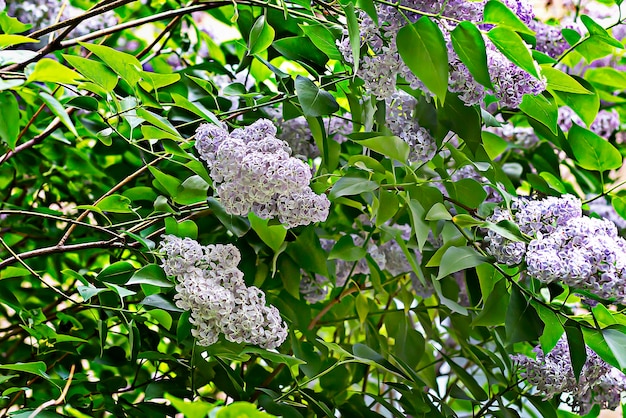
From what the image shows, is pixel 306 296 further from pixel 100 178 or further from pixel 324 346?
pixel 100 178

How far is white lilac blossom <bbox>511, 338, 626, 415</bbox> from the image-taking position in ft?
1.92

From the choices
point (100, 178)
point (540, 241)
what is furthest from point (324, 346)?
point (100, 178)

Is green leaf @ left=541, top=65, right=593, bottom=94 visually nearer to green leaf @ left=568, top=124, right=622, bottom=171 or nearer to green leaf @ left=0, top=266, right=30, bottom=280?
green leaf @ left=568, top=124, right=622, bottom=171

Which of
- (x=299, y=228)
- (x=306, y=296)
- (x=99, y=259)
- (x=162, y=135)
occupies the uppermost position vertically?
(x=162, y=135)

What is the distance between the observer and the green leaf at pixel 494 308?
1.86 ft

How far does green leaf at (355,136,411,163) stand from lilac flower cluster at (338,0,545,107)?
0.13ft

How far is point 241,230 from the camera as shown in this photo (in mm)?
583

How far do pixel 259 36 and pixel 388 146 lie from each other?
130 millimetres

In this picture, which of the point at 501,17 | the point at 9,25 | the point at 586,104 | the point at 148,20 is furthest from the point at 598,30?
the point at 9,25

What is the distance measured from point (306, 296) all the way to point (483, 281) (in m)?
0.24

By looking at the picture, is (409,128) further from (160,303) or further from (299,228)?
(160,303)

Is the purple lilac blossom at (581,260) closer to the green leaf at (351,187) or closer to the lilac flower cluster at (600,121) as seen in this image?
the green leaf at (351,187)

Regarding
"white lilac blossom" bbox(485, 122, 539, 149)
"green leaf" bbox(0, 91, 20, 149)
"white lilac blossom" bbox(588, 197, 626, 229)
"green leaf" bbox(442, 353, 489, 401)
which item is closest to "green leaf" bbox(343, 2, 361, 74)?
"green leaf" bbox(0, 91, 20, 149)

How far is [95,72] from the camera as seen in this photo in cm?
50
